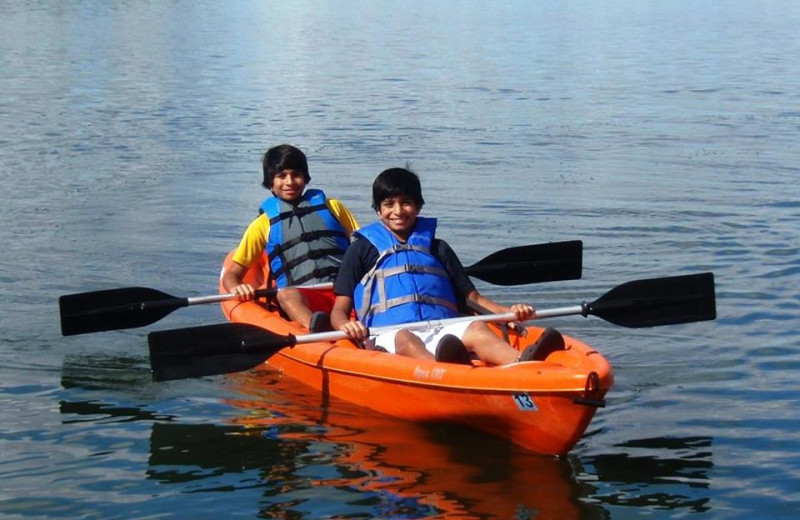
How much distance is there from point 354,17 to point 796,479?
43.5m

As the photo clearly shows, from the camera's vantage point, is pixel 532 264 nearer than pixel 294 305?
No

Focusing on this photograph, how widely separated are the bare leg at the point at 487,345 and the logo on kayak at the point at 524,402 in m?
0.46

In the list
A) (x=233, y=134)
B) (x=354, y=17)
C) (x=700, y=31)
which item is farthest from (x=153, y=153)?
(x=354, y=17)

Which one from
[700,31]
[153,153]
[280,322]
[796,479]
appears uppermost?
[700,31]

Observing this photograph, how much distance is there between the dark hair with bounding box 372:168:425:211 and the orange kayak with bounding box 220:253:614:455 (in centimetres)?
81

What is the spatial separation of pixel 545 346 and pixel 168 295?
275 cm

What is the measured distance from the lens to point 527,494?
5684 millimetres

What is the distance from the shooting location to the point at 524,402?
19.0ft

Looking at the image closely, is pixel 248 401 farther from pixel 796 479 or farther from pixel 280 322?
pixel 796 479

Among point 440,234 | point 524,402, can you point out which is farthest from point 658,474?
point 440,234

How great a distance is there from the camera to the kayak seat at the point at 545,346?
6.11 meters

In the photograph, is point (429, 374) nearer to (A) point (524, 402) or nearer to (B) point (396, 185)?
(A) point (524, 402)

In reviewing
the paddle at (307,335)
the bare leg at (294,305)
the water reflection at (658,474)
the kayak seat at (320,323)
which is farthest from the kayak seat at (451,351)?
the bare leg at (294,305)

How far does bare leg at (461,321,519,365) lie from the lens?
6316 mm
